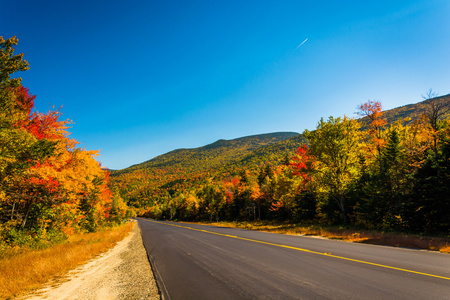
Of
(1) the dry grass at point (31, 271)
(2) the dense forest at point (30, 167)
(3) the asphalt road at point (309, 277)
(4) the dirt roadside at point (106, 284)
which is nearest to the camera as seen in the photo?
(3) the asphalt road at point (309, 277)

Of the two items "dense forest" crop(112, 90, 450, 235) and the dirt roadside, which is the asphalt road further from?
"dense forest" crop(112, 90, 450, 235)

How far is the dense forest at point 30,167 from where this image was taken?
11670 mm

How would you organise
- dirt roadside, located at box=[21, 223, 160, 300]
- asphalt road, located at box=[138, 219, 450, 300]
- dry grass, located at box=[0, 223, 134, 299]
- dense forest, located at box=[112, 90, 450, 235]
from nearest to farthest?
asphalt road, located at box=[138, 219, 450, 300] < dirt roadside, located at box=[21, 223, 160, 300] < dry grass, located at box=[0, 223, 134, 299] < dense forest, located at box=[112, 90, 450, 235]

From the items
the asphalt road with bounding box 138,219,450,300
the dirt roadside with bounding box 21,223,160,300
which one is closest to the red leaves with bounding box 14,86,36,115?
the dirt roadside with bounding box 21,223,160,300

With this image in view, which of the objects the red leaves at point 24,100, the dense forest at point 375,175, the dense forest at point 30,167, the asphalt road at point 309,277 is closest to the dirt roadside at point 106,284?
the asphalt road at point 309,277

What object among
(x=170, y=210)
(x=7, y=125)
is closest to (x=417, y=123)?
(x=7, y=125)

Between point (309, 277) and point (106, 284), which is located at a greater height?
point (309, 277)

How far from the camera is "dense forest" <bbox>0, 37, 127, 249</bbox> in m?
11.7

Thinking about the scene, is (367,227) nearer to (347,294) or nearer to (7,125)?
(347,294)

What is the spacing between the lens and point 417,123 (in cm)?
1744

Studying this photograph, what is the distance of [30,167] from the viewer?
46.9 feet

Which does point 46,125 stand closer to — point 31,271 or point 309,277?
point 31,271

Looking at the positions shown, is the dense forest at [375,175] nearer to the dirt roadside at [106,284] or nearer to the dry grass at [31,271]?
the dirt roadside at [106,284]

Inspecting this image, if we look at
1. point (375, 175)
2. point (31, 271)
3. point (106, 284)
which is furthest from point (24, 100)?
point (375, 175)
